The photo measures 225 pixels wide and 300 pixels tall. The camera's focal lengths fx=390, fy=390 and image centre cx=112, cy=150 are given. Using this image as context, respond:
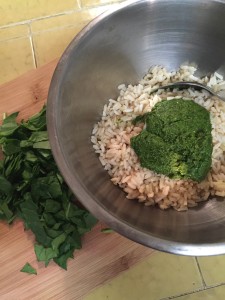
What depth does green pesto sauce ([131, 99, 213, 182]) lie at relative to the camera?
87 centimetres

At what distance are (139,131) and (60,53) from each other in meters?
0.37

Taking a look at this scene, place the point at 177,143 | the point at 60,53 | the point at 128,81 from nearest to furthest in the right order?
the point at 177,143
the point at 128,81
the point at 60,53

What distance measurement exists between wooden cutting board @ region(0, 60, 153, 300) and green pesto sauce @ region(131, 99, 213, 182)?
22 cm

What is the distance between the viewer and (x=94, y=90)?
94 cm

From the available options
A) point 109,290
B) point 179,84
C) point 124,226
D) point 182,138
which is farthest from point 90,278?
point 179,84

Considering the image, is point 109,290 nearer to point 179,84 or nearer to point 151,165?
point 151,165

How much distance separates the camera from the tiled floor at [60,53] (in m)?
0.97

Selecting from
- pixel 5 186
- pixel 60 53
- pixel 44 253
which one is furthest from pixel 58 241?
pixel 60 53

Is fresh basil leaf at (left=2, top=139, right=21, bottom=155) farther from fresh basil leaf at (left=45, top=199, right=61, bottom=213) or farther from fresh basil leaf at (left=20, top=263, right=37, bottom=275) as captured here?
fresh basil leaf at (left=20, top=263, right=37, bottom=275)

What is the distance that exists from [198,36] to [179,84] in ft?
0.42

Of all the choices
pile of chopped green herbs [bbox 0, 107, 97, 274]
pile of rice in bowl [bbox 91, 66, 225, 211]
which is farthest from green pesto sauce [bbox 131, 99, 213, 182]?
pile of chopped green herbs [bbox 0, 107, 97, 274]

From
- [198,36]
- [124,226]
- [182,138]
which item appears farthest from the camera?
[198,36]

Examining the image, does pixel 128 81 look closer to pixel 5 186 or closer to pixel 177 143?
pixel 177 143

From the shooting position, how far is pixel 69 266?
951 millimetres
